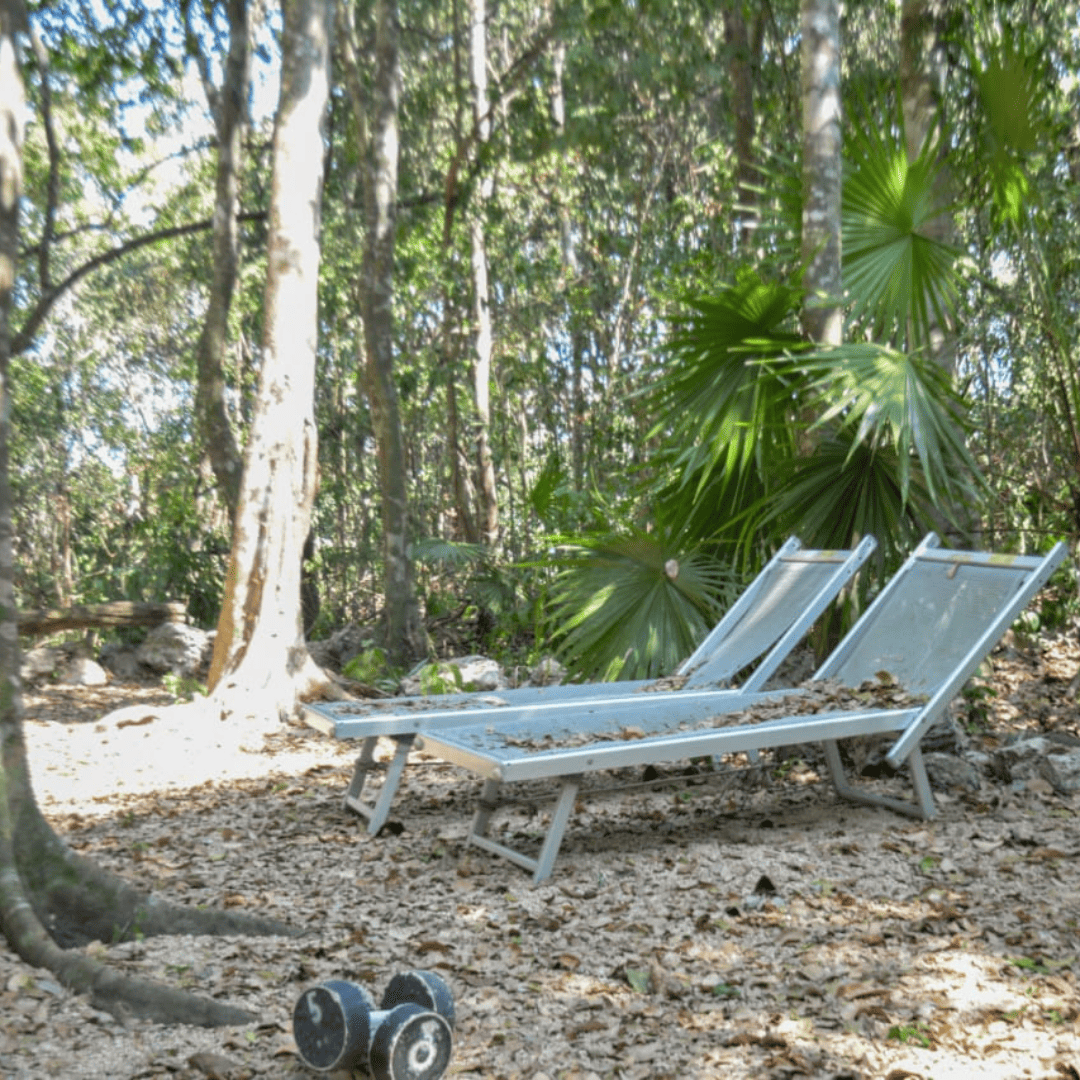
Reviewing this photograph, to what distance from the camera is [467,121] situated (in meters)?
16.6

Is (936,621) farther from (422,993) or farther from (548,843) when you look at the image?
(422,993)

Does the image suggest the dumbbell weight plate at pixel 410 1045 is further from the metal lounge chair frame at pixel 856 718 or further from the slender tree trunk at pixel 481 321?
the slender tree trunk at pixel 481 321

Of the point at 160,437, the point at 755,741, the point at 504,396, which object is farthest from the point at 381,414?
the point at 160,437

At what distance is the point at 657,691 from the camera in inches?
218

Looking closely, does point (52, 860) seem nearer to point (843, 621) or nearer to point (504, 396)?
point (843, 621)

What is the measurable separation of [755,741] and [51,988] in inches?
101

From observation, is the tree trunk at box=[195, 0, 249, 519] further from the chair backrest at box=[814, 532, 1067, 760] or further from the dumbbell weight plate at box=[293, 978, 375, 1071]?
the dumbbell weight plate at box=[293, 978, 375, 1071]

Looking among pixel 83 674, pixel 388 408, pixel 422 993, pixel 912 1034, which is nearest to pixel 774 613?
pixel 912 1034

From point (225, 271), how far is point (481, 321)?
118 inches

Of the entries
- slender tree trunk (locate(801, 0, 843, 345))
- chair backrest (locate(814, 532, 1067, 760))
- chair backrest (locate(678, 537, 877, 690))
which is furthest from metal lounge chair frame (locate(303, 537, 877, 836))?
slender tree trunk (locate(801, 0, 843, 345))

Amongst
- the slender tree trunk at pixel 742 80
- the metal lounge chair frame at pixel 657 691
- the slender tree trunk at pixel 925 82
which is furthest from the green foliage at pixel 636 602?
the slender tree trunk at pixel 742 80

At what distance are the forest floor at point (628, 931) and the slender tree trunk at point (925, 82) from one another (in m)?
3.20

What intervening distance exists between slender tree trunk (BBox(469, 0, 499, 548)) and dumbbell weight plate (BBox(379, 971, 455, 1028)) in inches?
395

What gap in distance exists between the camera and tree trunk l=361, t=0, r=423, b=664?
10406 millimetres
